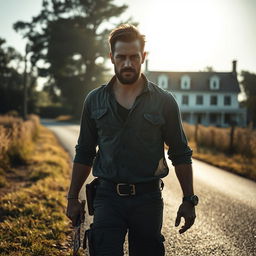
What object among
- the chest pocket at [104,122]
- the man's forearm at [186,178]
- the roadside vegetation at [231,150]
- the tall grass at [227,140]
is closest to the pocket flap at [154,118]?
the chest pocket at [104,122]

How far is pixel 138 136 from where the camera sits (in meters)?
2.62

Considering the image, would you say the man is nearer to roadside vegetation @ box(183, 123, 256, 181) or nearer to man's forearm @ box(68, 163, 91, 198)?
man's forearm @ box(68, 163, 91, 198)

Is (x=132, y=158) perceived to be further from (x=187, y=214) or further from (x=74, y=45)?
(x=74, y=45)

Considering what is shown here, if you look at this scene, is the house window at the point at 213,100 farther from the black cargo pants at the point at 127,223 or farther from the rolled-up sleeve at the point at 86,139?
the black cargo pants at the point at 127,223

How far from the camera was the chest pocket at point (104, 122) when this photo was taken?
2.68m

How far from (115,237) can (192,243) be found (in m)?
2.62

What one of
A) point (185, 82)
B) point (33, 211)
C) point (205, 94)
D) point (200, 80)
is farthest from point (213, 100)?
point (33, 211)

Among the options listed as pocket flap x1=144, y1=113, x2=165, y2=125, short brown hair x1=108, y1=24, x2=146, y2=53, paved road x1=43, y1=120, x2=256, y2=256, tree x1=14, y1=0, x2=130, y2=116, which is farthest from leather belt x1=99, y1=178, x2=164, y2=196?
tree x1=14, y1=0, x2=130, y2=116

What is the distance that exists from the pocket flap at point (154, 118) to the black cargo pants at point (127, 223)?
522 millimetres

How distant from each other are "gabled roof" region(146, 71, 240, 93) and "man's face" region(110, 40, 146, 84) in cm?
4676

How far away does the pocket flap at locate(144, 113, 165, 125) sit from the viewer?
2635mm

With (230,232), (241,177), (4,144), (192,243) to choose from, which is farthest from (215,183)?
(4,144)

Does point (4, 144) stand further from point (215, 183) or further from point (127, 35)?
point (127, 35)

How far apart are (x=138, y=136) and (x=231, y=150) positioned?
1410cm
